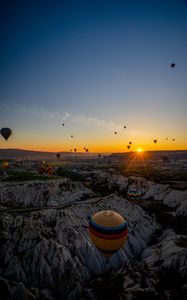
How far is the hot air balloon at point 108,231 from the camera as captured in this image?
1648cm

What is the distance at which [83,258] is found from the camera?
27.1 meters

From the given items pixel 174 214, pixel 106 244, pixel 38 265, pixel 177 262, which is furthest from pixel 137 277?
pixel 174 214

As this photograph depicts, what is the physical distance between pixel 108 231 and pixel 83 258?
13602 millimetres

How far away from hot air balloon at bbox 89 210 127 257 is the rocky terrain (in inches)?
290

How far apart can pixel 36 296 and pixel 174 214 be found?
101 feet

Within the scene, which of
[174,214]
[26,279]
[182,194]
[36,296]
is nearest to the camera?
[36,296]

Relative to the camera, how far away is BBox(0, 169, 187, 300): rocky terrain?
21.5m

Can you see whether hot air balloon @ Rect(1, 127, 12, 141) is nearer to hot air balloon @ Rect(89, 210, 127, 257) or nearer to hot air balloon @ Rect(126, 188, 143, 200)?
hot air balloon @ Rect(126, 188, 143, 200)

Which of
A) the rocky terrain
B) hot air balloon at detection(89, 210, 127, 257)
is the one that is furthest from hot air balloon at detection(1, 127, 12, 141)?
hot air balloon at detection(89, 210, 127, 257)

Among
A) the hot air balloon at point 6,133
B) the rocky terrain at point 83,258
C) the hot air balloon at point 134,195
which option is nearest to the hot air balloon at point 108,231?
the rocky terrain at point 83,258

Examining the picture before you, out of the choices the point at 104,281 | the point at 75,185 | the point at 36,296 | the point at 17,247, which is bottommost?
the point at 104,281

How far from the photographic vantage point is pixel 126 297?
1998 centimetres

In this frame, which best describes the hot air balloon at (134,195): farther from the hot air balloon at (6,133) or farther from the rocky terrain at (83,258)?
the hot air balloon at (6,133)

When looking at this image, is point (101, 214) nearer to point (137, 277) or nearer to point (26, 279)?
point (137, 277)
